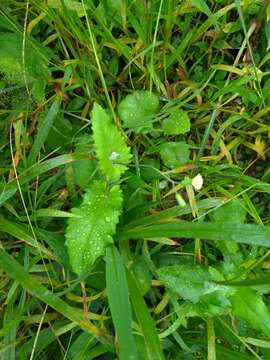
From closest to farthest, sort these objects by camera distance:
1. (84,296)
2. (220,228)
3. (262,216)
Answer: (220,228) → (84,296) → (262,216)

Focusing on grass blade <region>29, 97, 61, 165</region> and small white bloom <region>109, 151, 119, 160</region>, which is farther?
grass blade <region>29, 97, 61, 165</region>

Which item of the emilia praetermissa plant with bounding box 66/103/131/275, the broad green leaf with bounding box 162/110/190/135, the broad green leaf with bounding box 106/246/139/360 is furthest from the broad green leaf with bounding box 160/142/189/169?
the broad green leaf with bounding box 106/246/139/360

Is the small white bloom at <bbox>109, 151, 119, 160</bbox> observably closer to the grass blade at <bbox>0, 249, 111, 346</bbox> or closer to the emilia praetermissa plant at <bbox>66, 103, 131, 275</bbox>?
the emilia praetermissa plant at <bbox>66, 103, 131, 275</bbox>

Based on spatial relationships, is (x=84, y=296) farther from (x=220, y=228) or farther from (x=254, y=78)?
(x=254, y=78)

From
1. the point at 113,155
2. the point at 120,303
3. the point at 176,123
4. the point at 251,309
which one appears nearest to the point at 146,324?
the point at 120,303

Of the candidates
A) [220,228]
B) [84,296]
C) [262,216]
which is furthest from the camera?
[262,216]

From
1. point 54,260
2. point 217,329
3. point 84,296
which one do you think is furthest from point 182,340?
point 54,260
